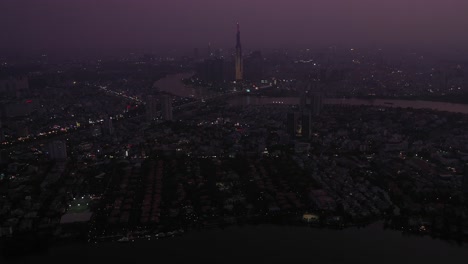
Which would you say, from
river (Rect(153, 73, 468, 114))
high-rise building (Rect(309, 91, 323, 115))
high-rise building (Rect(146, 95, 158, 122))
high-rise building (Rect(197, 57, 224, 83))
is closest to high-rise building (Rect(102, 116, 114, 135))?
high-rise building (Rect(146, 95, 158, 122))

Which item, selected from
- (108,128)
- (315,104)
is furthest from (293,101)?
(108,128)

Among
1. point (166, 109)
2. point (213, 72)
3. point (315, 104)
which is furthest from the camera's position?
point (213, 72)

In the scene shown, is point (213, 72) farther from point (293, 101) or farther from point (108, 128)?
point (108, 128)

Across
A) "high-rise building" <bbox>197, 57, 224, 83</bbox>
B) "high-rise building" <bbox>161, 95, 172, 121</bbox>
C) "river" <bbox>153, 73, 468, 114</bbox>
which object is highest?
"high-rise building" <bbox>197, 57, 224, 83</bbox>

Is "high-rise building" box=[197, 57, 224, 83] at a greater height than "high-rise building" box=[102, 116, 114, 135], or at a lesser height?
greater

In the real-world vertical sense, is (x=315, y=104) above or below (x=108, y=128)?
above

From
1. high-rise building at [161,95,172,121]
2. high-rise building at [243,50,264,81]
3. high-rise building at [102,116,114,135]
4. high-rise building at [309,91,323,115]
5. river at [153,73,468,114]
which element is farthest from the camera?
high-rise building at [243,50,264,81]

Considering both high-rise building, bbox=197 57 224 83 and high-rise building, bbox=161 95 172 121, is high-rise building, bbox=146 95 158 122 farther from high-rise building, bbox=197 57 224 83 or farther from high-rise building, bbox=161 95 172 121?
high-rise building, bbox=197 57 224 83

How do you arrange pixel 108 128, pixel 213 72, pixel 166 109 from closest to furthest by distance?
pixel 108 128, pixel 166 109, pixel 213 72

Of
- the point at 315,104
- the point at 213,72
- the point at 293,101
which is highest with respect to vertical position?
the point at 213,72

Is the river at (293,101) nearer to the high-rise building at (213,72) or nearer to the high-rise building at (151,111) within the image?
the high-rise building at (213,72)

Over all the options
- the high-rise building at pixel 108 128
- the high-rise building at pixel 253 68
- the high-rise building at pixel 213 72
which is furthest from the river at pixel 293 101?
the high-rise building at pixel 108 128
